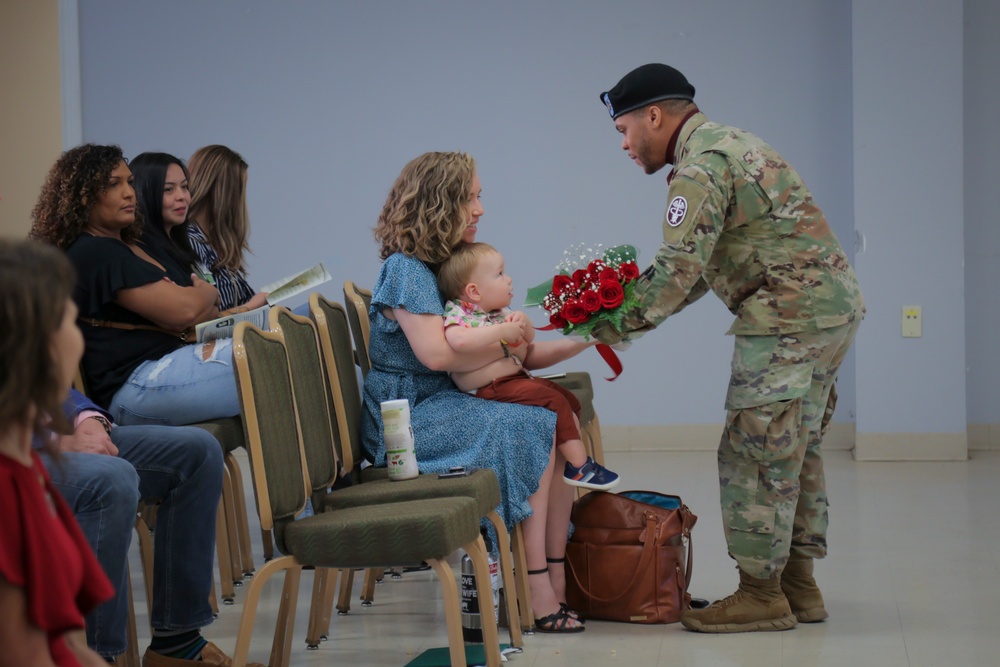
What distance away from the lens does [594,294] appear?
122 inches

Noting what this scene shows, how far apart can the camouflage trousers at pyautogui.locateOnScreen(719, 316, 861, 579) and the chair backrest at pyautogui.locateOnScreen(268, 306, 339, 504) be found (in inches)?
42.5

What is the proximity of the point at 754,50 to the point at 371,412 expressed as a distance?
3736mm

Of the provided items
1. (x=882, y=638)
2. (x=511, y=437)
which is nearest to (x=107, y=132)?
(x=511, y=437)

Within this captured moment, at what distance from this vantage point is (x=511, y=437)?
3.24m

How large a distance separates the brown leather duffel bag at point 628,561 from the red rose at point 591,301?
60 cm

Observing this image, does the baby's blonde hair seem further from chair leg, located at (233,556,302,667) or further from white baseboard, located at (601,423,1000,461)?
white baseboard, located at (601,423,1000,461)

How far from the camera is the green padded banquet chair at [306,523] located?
247 cm

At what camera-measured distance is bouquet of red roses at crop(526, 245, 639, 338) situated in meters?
3.10

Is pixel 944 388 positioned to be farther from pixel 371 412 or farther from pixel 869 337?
pixel 371 412

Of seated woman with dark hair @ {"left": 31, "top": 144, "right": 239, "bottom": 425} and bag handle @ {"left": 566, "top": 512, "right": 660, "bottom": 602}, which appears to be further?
bag handle @ {"left": 566, "top": 512, "right": 660, "bottom": 602}

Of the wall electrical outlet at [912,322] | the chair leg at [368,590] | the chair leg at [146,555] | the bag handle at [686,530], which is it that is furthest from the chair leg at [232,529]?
the wall electrical outlet at [912,322]

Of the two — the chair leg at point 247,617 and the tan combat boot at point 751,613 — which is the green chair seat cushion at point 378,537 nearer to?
the chair leg at point 247,617

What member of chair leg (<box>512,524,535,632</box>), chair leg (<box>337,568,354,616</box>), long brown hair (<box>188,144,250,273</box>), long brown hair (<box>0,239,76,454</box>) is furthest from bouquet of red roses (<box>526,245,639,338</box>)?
long brown hair (<box>0,239,76,454</box>)

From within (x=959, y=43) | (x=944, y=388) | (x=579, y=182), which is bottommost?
(x=944, y=388)
